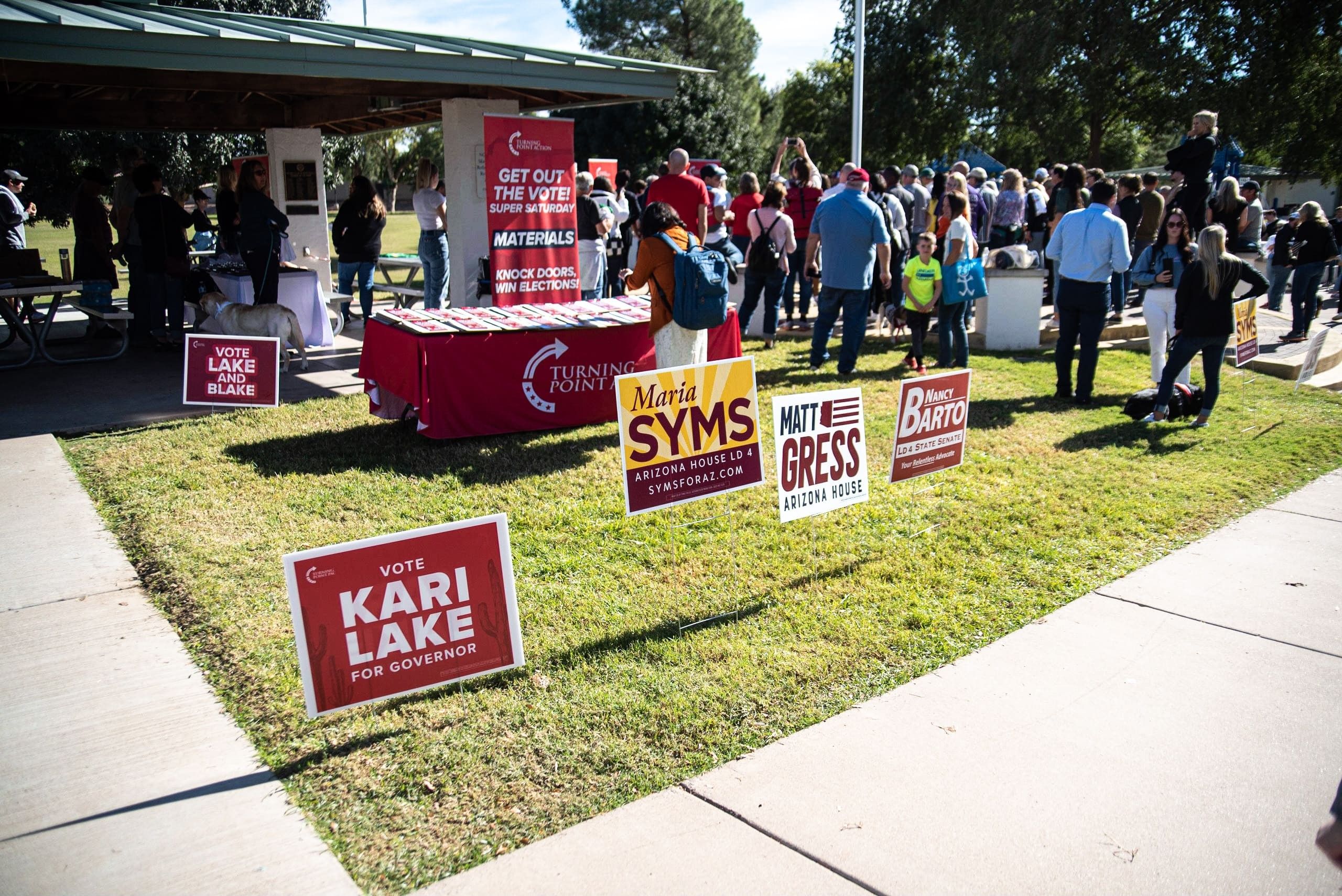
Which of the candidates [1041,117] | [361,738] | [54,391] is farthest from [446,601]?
[1041,117]

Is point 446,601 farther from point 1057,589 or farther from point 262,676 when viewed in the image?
point 1057,589

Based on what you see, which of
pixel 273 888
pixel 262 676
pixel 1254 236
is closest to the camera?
pixel 273 888

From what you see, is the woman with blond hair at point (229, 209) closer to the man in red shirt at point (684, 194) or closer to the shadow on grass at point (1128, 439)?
the man in red shirt at point (684, 194)

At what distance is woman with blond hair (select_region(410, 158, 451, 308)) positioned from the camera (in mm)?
11445

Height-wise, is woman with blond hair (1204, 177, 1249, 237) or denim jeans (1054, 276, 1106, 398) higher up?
woman with blond hair (1204, 177, 1249, 237)

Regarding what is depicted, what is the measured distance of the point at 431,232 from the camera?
1162 centimetres

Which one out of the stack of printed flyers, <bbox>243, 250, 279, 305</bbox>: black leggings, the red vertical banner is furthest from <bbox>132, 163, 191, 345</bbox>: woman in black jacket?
the stack of printed flyers

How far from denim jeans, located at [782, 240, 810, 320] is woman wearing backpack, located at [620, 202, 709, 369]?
5.46 metres

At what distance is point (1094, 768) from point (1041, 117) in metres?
32.4

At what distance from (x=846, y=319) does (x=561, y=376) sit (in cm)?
338

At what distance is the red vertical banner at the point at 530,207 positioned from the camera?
33.4 ft

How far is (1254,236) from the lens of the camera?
12266 mm

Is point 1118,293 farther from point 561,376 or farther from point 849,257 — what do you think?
point 561,376

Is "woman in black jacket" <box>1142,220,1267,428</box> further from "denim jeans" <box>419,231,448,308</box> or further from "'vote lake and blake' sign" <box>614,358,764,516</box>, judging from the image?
"denim jeans" <box>419,231,448,308</box>
